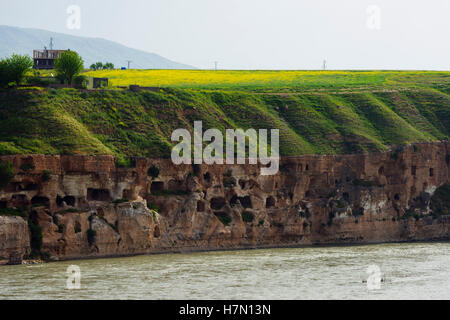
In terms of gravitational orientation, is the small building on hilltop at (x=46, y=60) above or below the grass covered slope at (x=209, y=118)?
above

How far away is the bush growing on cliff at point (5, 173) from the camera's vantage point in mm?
79375

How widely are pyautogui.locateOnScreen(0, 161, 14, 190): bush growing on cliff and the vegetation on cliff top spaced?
218 cm

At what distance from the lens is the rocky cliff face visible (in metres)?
81.9

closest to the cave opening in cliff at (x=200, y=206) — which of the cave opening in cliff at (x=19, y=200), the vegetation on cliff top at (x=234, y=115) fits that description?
the vegetation on cliff top at (x=234, y=115)

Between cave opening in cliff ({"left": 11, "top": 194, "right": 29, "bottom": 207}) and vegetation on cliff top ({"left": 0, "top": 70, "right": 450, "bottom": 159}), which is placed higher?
vegetation on cliff top ({"left": 0, "top": 70, "right": 450, "bottom": 159})

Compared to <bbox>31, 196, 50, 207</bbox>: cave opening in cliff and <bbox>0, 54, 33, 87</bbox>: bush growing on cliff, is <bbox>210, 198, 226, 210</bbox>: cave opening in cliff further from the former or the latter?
<bbox>0, 54, 33, 87</bbox>: bush growing on cliff

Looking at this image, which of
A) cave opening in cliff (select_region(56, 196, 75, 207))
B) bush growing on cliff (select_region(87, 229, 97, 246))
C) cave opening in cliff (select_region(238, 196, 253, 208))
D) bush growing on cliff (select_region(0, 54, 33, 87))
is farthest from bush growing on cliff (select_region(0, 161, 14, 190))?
cave opening in cliff (select_region(238, 196, 253, 208))

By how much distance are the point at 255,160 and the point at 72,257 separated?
23.6m

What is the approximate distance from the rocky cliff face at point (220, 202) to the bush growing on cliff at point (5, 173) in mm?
Result: 979

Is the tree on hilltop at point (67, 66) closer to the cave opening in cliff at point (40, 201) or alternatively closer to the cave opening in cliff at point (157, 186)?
the cave opening in cliff at point (157, 186)

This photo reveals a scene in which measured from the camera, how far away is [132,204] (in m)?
85.4

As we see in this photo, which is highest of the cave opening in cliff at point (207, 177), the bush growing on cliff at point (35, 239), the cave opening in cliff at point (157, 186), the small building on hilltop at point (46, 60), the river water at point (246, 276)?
the small building on hilltop at point (46, 60)

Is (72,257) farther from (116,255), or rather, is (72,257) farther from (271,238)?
(271,238)

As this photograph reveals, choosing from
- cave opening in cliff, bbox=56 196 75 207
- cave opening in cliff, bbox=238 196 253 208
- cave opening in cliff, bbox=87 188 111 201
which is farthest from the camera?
cave opening in cliff, bbox=238 196 253 208
